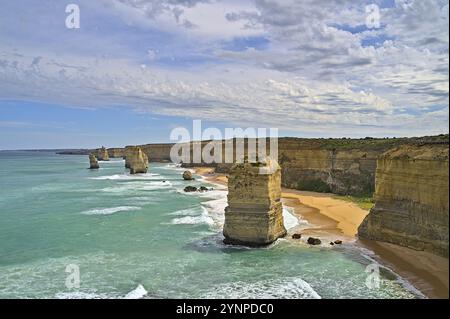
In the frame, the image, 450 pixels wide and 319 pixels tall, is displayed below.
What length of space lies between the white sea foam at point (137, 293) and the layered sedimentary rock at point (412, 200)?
39.5 ft

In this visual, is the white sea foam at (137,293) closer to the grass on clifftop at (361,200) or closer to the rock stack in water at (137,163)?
the grass on clifftop at (361,200)

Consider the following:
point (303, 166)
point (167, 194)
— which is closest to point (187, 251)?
point (167, 194)

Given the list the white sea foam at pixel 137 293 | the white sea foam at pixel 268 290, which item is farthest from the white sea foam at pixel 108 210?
the white sea foam at pixel 268 290

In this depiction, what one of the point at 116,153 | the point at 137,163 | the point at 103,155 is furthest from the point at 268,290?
the point at 116,153

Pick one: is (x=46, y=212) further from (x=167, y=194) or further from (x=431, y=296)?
(x=431, y=296)

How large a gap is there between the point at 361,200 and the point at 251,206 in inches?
752

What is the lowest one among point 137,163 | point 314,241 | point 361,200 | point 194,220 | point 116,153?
point 194,220

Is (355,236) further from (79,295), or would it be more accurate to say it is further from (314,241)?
(79,295)

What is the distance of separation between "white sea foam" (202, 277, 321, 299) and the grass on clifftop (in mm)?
18239

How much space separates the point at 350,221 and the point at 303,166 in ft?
65.0

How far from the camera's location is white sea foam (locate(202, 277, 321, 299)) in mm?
15078

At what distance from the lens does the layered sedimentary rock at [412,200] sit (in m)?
17.4

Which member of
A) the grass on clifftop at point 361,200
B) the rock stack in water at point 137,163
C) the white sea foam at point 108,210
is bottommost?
the white sea foam at point 108,210
